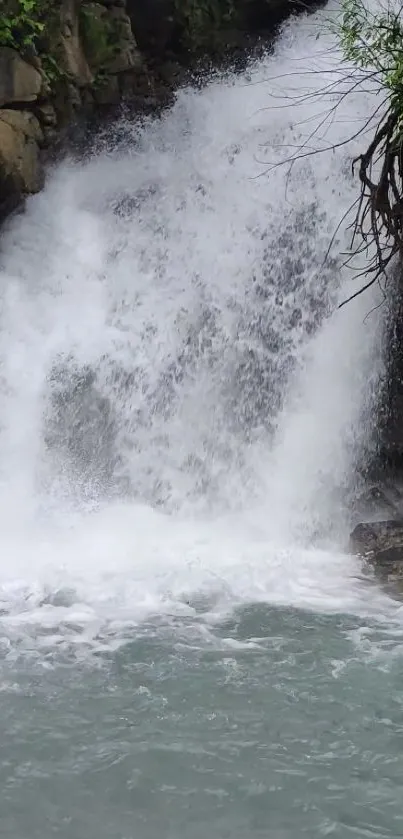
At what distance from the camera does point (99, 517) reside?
775 centimetres

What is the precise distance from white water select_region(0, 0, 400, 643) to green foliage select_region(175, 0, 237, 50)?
82.0 inches

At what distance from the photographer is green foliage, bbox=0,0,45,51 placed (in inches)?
381

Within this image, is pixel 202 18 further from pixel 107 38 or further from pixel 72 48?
pixel 72 48

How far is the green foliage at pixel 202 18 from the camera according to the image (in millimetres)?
11789

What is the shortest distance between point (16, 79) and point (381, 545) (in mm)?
6596

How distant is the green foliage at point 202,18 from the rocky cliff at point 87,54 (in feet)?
0.04

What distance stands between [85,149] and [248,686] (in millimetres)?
8290

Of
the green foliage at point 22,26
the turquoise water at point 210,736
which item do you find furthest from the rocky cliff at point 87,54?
the turquoise water at point 210,736

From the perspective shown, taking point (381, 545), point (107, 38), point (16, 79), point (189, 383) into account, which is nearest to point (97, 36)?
point (107, 38)

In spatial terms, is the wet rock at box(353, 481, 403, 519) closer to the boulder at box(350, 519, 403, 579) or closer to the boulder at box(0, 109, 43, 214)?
the boulder at box(350, 519, 403, 579)

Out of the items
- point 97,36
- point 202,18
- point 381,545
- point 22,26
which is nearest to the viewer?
point 381,545

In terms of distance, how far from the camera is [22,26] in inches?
391

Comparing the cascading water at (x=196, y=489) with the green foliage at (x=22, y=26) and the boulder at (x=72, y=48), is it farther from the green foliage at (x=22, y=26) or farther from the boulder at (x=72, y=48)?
the green foliage at (x=22, y=26)

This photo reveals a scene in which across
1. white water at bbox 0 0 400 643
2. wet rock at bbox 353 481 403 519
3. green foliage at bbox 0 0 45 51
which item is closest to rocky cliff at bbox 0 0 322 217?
green foliage at bbox 0 0 45 51
